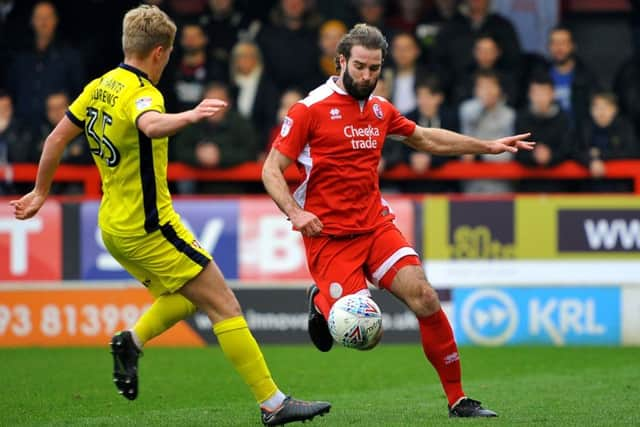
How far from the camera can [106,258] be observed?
12.7 meters

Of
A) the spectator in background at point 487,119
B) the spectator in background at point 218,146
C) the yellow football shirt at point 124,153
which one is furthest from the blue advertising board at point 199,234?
the yellow football shirt at point 124,153

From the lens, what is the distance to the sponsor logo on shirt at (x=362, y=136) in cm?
787

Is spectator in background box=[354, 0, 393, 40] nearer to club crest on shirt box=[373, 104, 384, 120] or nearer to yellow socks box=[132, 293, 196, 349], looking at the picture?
club crest on shirt box=[373, 104, 384, 120]

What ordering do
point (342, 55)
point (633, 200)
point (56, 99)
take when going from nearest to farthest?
point (342, 55) < point (633, 200) < point (56, 99)

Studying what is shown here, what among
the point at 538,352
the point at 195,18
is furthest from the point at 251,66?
the point at 538,352

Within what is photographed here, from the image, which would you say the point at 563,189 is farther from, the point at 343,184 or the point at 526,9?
the point at 343,184

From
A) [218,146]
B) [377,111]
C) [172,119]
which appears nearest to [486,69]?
[218,146]

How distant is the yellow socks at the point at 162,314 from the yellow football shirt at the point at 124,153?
1.81 feet

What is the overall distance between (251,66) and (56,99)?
2.01 meters

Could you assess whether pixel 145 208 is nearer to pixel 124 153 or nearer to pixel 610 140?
pixel 124 153

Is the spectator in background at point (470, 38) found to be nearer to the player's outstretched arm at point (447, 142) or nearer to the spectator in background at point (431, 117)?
the spectator in background at point (431, 117)

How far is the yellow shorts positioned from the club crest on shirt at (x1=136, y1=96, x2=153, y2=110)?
30.2 inches

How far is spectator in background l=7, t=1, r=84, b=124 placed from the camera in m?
14.1

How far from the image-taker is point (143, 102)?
7184 mm
